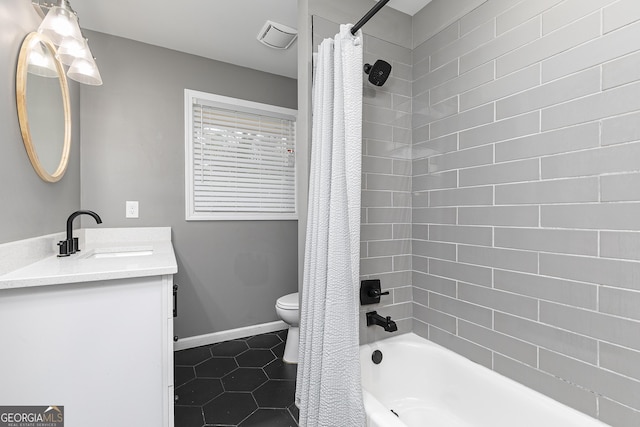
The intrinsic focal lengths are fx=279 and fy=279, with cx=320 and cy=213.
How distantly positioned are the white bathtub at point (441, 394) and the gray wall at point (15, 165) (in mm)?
1715

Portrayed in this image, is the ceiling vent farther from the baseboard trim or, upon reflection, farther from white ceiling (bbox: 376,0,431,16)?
A: the baseboard trim

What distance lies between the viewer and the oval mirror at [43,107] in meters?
1.29

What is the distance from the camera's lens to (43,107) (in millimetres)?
1475

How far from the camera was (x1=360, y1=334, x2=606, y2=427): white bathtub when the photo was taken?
43.1 inches

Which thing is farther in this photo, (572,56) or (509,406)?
(509,406)

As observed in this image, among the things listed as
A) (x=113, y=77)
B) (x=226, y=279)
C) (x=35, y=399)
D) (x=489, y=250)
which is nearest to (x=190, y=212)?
(x=226, y=279)

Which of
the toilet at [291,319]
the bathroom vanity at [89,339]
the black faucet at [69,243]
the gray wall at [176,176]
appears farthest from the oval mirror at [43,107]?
the toilet at [291,319]

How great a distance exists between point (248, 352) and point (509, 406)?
5.90ft

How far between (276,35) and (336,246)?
174 cm

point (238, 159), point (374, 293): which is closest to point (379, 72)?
point (374, 293)

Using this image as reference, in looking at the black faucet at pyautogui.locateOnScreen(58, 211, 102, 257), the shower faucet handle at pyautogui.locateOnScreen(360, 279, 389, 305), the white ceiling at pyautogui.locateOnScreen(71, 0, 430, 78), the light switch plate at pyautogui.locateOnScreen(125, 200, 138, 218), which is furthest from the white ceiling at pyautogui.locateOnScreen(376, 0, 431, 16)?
the light switch plate at pyautogui.locateOnScreen(125, 200, 138, 218)

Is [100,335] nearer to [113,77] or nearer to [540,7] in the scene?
[113,77]

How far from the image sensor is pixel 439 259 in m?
1.60

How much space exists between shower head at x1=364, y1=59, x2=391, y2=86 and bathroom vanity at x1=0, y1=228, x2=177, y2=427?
138cm
